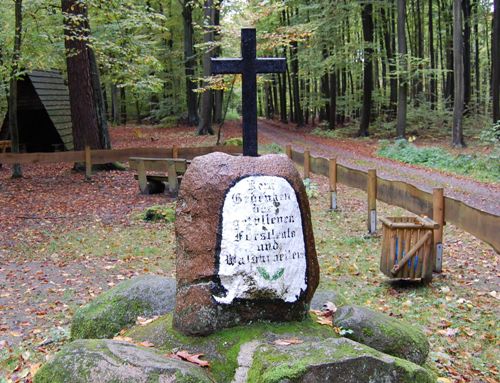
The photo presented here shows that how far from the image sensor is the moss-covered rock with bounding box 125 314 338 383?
13.7ft

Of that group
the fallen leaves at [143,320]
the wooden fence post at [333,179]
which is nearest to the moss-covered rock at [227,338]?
the fallen leaves at [143,320]

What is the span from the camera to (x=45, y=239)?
10.7m

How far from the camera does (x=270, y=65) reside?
542 cm

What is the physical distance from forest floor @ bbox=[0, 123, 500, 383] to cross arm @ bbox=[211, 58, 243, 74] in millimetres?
3408

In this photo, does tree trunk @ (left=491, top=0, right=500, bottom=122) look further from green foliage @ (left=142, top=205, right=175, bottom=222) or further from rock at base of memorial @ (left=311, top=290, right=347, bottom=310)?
rock at base of memorial @ (left=311, top=290, right=347, bottom=310)

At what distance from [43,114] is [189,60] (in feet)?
52.9

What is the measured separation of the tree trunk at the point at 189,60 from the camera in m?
34.1

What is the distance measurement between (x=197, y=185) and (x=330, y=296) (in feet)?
6.87

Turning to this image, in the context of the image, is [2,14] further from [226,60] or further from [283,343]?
[283,343]

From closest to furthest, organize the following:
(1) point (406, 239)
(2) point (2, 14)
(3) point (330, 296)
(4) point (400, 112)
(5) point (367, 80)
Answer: (3) point (330, 296) → (1) point (406, 239) → (2) point (2, 14) → (4) point (400, 112) → (5) point (367, 80)

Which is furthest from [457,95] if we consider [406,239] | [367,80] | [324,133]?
[406,239]

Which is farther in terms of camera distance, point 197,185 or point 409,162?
point 409,162

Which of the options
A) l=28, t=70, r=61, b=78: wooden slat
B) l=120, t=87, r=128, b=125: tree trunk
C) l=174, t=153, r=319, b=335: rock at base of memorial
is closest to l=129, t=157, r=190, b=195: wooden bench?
l=28, t=70, r=61, b=78: wooden slat

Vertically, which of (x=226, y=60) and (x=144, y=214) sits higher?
(x=226, y=60)
